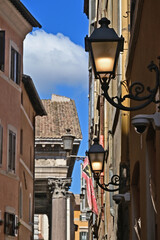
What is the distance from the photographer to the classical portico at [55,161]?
1842 inches

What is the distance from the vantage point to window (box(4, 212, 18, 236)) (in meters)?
27.5

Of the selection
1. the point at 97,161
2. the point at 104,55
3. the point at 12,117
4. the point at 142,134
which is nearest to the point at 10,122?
the point at 12,117

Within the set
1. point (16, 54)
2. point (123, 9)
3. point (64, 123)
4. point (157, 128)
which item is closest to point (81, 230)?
point (64, 123)

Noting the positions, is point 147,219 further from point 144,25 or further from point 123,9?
point 123,9

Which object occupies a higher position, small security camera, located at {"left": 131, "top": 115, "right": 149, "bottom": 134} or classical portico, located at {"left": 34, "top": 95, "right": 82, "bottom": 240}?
classical portico, located at {"left": 34, "top": 95, "right": 82, "bottom": 240}

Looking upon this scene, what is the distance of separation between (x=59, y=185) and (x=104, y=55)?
4039cm

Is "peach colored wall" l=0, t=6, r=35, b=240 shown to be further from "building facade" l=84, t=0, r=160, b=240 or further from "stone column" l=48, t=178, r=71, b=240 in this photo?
"building facade" l=84, t=0, r=160, b=240

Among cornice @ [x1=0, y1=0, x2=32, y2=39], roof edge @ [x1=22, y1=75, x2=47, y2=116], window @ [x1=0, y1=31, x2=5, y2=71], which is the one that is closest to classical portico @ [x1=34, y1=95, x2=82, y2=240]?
roof edge @ [x1=22, y1=75, x2=47, y2=116]

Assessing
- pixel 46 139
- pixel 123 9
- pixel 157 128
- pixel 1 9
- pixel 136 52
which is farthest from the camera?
pixel 46 139

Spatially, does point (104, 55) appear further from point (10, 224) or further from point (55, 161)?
point (55, 161)

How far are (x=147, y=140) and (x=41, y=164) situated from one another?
39.0 metres

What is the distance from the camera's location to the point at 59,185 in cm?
4806

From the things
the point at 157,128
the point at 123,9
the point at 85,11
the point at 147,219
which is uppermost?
the point at 85,11

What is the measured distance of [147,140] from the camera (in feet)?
30.0
